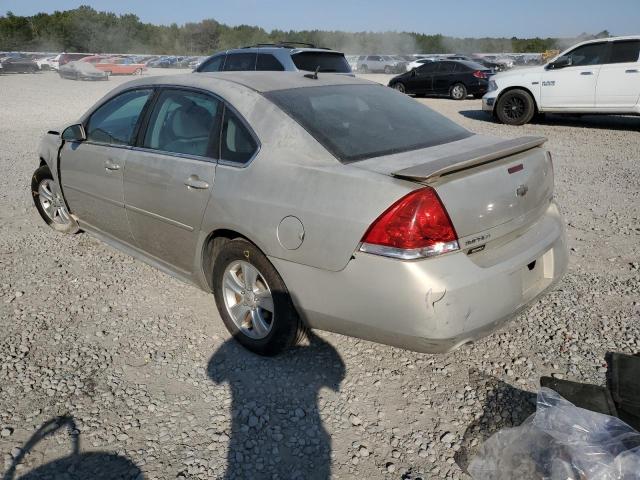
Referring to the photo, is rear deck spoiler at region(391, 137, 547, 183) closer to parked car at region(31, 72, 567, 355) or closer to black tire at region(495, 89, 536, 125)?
parked car at region(31, 72, 567, 355)

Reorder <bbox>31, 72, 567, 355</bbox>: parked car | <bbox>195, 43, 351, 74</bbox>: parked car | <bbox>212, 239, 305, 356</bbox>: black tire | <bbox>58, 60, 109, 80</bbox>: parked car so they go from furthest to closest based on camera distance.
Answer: <bbox>58, 60, 109, 80</bbox>: parked car, <bbox>195, 43, 351, 74</bbox>: parked car, <bbox>212, 239, 305, 356</bbox>: black tire, <bbox>31, 72, 567, 355</bbox>: parked car

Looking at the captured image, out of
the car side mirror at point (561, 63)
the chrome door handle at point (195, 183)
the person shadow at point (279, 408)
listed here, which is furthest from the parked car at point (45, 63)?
the person shadow at point (279, 408)

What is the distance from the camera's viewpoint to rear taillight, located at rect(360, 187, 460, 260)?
7.32ft

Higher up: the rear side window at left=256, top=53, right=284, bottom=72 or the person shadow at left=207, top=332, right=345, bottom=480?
the rear side window at left=256, top=53, right=284, bottom=72

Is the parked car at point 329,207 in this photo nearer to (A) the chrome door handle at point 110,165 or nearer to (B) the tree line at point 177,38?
(A) the chrome door handle at point 110,165

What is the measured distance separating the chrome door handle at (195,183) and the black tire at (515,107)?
9530mm

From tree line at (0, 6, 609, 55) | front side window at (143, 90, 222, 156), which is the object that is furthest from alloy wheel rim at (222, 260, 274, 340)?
tree line at (0, 6, 609, 55)

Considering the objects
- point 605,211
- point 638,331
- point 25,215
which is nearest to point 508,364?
point 638,331

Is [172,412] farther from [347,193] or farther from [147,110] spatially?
[147,110]

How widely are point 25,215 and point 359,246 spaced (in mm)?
4604

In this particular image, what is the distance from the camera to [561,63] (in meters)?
10.3

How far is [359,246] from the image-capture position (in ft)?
7.60

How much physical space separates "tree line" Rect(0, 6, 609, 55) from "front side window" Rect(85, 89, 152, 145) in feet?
176

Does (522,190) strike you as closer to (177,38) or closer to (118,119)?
(118,119)
